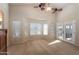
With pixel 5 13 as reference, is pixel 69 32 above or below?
below

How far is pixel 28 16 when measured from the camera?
10.6 feet

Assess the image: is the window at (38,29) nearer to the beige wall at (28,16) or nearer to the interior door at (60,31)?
the beige wall at (28,16)

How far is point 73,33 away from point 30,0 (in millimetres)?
1487

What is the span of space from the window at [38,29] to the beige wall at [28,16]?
4.5 inches

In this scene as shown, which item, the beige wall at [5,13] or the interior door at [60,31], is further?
the interior door at [60,31]

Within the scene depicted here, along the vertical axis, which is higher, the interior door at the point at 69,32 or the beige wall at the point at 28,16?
the beige wall at the point at 28,16

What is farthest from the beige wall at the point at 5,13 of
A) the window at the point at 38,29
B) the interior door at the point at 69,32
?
the interior door at the point at 69,32

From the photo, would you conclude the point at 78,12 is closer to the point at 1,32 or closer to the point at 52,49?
the point at 52,49

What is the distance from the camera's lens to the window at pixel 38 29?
128 inches

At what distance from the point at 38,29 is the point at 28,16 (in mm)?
468

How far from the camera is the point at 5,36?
314 cm

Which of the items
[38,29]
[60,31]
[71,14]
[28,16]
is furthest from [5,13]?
[71,14]

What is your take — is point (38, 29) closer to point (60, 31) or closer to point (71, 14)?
point (60, 31)
